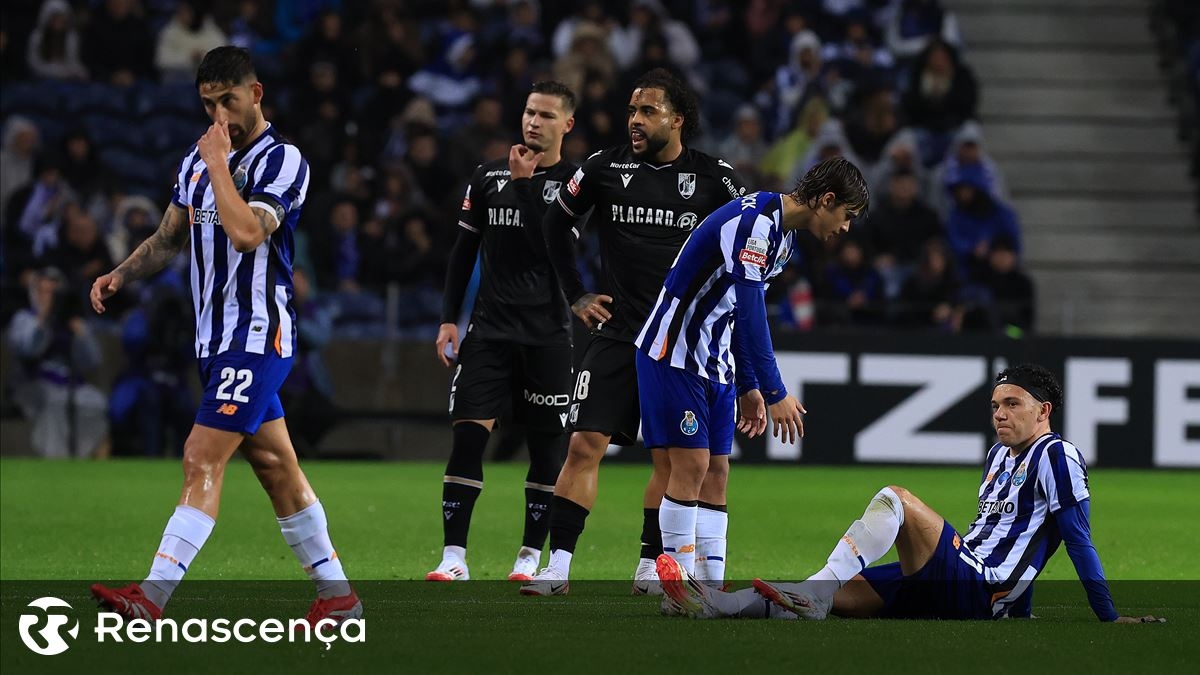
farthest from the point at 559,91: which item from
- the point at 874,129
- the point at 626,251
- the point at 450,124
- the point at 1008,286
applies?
the point at 874,129

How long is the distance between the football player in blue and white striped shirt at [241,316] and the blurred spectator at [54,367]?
8901 mm

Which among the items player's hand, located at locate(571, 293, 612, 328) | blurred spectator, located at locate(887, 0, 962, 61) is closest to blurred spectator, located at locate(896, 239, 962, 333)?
blurred spectator, located at locate(887, 0, 962, 61)

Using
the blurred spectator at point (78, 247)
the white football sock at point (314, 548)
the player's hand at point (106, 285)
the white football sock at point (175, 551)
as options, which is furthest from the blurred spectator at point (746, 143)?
the white football sock at point (175, 551)

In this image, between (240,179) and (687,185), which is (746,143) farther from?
(240,179)

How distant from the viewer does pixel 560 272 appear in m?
7.98

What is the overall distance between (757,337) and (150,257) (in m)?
2.27

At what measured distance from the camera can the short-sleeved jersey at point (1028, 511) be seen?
6614mm

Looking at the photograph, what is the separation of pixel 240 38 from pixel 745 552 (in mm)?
11536

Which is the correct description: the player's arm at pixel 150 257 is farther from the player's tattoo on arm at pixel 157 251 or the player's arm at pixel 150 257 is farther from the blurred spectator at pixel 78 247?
the blurred spectator at pixel 78 247

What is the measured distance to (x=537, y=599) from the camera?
723cm

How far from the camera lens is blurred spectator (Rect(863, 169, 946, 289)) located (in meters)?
17.1

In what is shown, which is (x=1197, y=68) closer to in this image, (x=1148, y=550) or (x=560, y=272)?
(x=1148, y=550)

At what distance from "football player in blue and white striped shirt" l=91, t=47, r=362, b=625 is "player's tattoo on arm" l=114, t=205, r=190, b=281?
7.9 inches

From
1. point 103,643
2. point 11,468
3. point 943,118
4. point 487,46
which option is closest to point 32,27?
point 487,46
